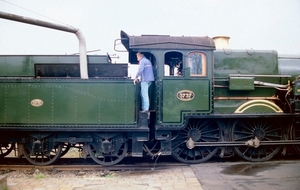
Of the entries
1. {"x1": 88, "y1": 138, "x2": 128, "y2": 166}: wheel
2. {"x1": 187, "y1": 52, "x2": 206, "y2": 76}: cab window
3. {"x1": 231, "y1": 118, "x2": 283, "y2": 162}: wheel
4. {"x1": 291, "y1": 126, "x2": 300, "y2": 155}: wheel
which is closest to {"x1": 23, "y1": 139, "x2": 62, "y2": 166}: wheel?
{"x1": 88, "y1": 138, "x2": 128, "y2": 166}: wheel

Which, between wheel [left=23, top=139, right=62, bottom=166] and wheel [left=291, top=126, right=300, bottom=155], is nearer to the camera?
wheel [left=23, top=139, right=62, bottom=166]

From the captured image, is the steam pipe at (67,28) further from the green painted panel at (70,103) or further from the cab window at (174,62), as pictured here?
the cab window at (174,62)

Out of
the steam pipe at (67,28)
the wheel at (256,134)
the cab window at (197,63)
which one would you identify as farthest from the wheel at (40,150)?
the wheel at (256,134)

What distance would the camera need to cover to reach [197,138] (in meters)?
7.91

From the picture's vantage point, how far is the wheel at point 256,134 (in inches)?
320

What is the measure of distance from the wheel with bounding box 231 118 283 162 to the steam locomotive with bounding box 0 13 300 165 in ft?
0.09

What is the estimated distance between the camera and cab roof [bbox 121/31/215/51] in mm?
7488

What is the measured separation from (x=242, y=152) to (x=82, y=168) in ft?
14.2

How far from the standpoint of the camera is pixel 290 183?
598 centimetres

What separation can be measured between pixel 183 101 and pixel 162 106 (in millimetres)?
533

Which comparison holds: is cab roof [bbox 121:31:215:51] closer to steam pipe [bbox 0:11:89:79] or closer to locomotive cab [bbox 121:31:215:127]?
locomotive cab [bbox 121:31:215:127]

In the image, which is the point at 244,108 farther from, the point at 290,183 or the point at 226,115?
the point at 290,183

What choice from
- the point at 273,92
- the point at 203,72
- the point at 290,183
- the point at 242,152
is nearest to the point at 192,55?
the point at 203,72

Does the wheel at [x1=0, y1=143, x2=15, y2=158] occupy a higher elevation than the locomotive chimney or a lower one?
lower
